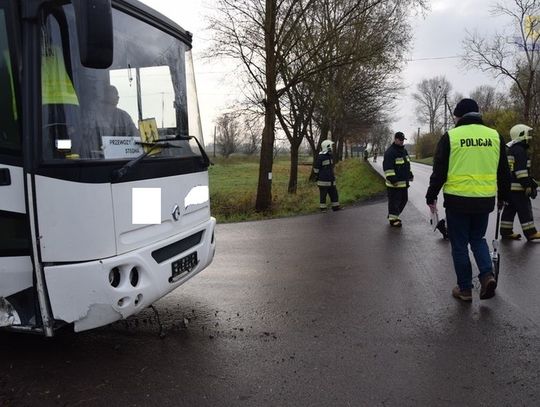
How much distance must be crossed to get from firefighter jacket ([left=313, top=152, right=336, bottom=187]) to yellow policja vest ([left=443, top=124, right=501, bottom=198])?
6943 millimetres

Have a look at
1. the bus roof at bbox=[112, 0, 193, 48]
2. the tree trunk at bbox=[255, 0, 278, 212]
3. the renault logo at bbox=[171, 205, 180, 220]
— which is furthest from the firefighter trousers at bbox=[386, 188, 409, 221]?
the renault logo at bbox=[171, 205, 180, 220]

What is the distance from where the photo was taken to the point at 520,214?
25.0 ft

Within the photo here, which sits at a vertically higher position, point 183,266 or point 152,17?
point 152,17

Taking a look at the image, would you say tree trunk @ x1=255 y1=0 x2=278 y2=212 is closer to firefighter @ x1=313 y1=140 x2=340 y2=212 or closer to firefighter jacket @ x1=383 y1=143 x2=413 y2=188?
firefighter @ x1=313 y1=140 x2=340 y2=212

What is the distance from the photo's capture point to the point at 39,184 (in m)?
3.16

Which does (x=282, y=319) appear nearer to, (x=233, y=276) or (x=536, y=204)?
(x=233, y=276)

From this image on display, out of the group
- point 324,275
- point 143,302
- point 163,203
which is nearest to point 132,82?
point 163,203

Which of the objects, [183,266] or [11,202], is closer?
[11,202]

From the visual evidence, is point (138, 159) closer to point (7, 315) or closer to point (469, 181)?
point (7, 315)

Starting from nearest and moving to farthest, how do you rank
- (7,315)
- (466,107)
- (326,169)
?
(7,315), (466,107), (326,169)

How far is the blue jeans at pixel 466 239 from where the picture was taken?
474 centimetres

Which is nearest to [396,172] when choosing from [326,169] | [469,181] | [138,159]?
[326,169]

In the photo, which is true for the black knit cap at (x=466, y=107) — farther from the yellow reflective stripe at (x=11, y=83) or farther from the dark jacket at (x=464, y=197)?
the yellow reflective stripe at (x=11, y=83)

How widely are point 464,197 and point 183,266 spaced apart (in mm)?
2726
